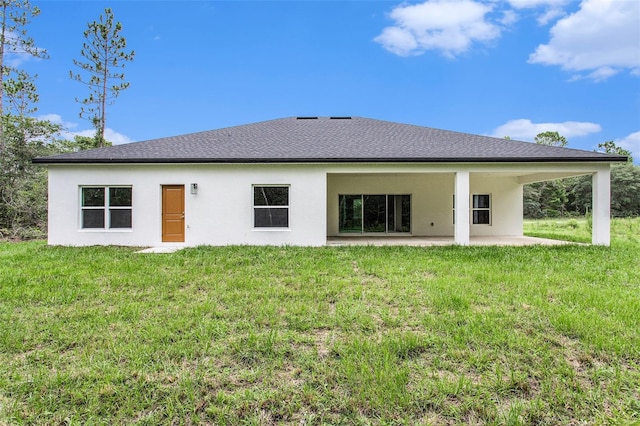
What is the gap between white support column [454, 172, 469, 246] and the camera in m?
11.0

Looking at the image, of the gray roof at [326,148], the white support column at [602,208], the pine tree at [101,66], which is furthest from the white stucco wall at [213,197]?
the pine tree at [101,66]

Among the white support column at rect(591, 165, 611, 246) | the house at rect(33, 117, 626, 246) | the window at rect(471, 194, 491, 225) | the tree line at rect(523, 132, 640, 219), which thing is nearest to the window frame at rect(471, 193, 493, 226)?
the window at rect(471, 194, 491, 225)

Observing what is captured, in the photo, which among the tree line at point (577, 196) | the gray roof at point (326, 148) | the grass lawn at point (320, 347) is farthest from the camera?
the tree line at point (577, 196)

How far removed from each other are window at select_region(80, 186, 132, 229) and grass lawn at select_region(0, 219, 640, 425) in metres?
4.34

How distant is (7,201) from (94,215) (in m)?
9.92

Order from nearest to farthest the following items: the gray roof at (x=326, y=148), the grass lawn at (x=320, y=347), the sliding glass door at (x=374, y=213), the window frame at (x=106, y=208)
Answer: the grass lawn at (x=320, y=347), the gray roof at (x=326, y=148), the window frame at (x=106, y=208), the sliding glass door at (x=374, y=213)

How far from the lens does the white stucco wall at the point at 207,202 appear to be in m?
10.9

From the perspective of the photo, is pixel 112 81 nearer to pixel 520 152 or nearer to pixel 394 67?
pixel 394 67

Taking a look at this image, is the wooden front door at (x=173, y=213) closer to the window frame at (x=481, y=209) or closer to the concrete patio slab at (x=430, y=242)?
the concrete patio slab at (x=430, y=242)

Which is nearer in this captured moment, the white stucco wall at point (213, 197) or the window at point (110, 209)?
the white stucco wall at point (213, 197)

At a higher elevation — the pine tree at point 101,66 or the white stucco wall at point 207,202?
the pine tree at point 101,66

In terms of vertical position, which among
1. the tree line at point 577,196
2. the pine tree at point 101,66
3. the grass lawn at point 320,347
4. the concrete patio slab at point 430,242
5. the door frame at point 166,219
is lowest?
the grass lawn at point 320,347

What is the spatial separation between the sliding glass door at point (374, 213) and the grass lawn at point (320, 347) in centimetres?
816

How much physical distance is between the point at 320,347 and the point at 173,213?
9.04m
